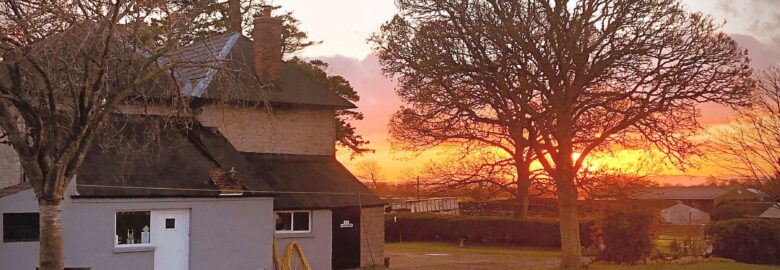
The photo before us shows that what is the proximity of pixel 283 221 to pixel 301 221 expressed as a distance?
0.66m

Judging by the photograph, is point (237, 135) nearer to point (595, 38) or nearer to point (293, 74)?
point (293, 74)

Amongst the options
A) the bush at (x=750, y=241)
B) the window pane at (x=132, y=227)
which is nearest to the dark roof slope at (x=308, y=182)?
the window pane at (x=132, y=227)

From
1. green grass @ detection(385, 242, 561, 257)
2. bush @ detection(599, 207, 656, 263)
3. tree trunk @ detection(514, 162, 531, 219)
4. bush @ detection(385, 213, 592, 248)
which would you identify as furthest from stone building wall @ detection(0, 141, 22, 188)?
bush @ detection(385, 213, 592, 248)

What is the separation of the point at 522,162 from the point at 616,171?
15.0 feet

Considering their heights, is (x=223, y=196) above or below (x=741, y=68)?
below

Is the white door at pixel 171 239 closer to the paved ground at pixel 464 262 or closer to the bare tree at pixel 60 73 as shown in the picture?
the bare tree at pixel 60 73

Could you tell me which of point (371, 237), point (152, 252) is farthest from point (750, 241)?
point (152, 252)

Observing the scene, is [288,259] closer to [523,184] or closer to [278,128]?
[278,128]

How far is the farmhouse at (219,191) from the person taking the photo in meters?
18.8

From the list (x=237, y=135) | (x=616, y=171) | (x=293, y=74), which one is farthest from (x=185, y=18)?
(x=616, y=171)

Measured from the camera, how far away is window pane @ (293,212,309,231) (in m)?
24.5

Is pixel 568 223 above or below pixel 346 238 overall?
above

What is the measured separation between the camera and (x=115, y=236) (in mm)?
19344

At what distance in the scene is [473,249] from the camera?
40031mm
